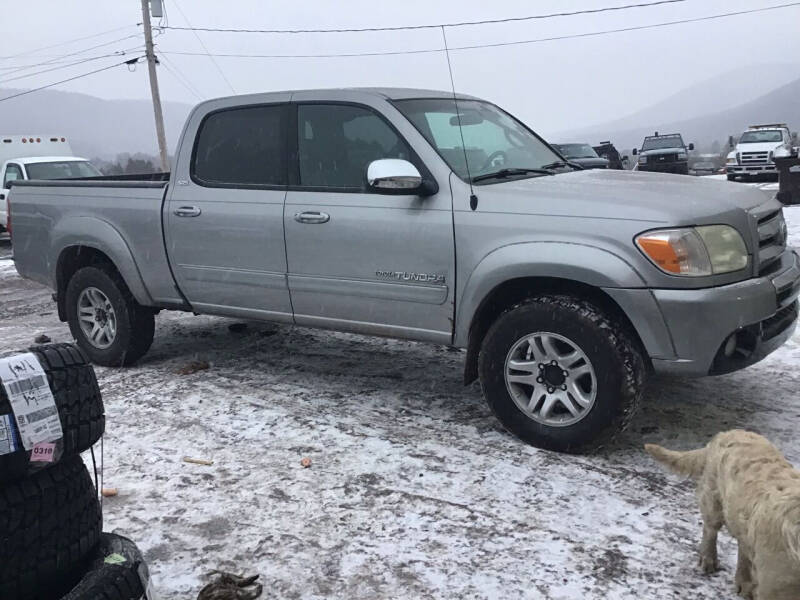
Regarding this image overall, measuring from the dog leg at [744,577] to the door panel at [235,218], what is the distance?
2952mm

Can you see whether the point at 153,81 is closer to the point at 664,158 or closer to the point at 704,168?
the point at 664,158

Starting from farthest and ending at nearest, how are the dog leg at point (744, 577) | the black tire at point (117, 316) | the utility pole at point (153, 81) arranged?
1. the utility pole at point (153, 81)
2. the black tire at point (117, 316)
3. the dog leg at point (744, 577)

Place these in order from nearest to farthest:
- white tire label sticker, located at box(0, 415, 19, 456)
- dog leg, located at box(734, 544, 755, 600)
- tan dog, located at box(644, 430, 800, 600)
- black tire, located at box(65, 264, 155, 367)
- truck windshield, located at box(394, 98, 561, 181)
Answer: white tire label sticker, located at box(0, 415, 19, 456) → tan dog, located at box(644, 430, 800, 600) → dog leg, located at box(734, 544, 755, 600) → truck windshield, located at box(394, 98, 561, 181) → black tire, located at box(65, 264, 155, 367)

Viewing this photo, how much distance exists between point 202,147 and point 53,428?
11.4 feet

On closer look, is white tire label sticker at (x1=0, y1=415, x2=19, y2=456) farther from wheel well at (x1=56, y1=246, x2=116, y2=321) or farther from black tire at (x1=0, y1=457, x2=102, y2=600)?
wheel well at (x1=56, y1=246, x2=116, y2=321)

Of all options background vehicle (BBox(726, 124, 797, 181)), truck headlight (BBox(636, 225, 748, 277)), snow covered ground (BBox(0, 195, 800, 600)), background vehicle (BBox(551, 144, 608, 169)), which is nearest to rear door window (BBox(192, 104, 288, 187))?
snow covered ground (BBox(0, 195, 800, 600))

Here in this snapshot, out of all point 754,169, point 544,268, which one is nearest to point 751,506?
point 544,268

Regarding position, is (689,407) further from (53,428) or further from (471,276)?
(53,428)

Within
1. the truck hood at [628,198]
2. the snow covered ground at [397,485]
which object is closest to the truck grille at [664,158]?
the snow covered ground at [397,485]

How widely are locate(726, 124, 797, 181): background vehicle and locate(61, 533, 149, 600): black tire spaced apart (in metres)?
24.1

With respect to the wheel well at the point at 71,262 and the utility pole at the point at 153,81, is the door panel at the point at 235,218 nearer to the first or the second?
the wheel well at the point at 71,262

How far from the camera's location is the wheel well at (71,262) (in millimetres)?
5629

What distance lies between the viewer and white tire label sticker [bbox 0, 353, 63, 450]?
1832 millimetres

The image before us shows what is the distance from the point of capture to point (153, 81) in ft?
86.6
